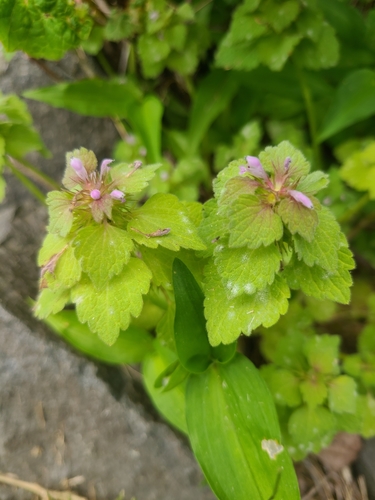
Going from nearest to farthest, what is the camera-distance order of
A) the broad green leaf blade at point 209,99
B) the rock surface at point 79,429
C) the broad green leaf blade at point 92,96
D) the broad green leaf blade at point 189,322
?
the broad green leaf blade at point 189,322 → the rock surface at point 79,429 → the broad green leaf blade at point 92,96 → the broad green leaf blade at point 209,99

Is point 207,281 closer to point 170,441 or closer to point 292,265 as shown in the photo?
point 292,265

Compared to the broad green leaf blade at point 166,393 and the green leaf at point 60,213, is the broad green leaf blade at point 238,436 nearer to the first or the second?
the broad green leaf blade at point 166,393

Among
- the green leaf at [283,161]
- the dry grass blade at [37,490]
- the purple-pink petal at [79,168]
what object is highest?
the green leaf at [283,161]

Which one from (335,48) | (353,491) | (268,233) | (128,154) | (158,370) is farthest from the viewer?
(128,154)

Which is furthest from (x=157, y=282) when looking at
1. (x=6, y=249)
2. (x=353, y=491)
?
(x=353, y=491)

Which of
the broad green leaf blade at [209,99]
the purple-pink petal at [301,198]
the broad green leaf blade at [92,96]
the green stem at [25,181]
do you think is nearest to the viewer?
the purple-pink petal at [301,198]

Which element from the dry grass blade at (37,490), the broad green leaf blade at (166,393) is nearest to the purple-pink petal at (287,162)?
the broad green leaf blade at (166,393)
